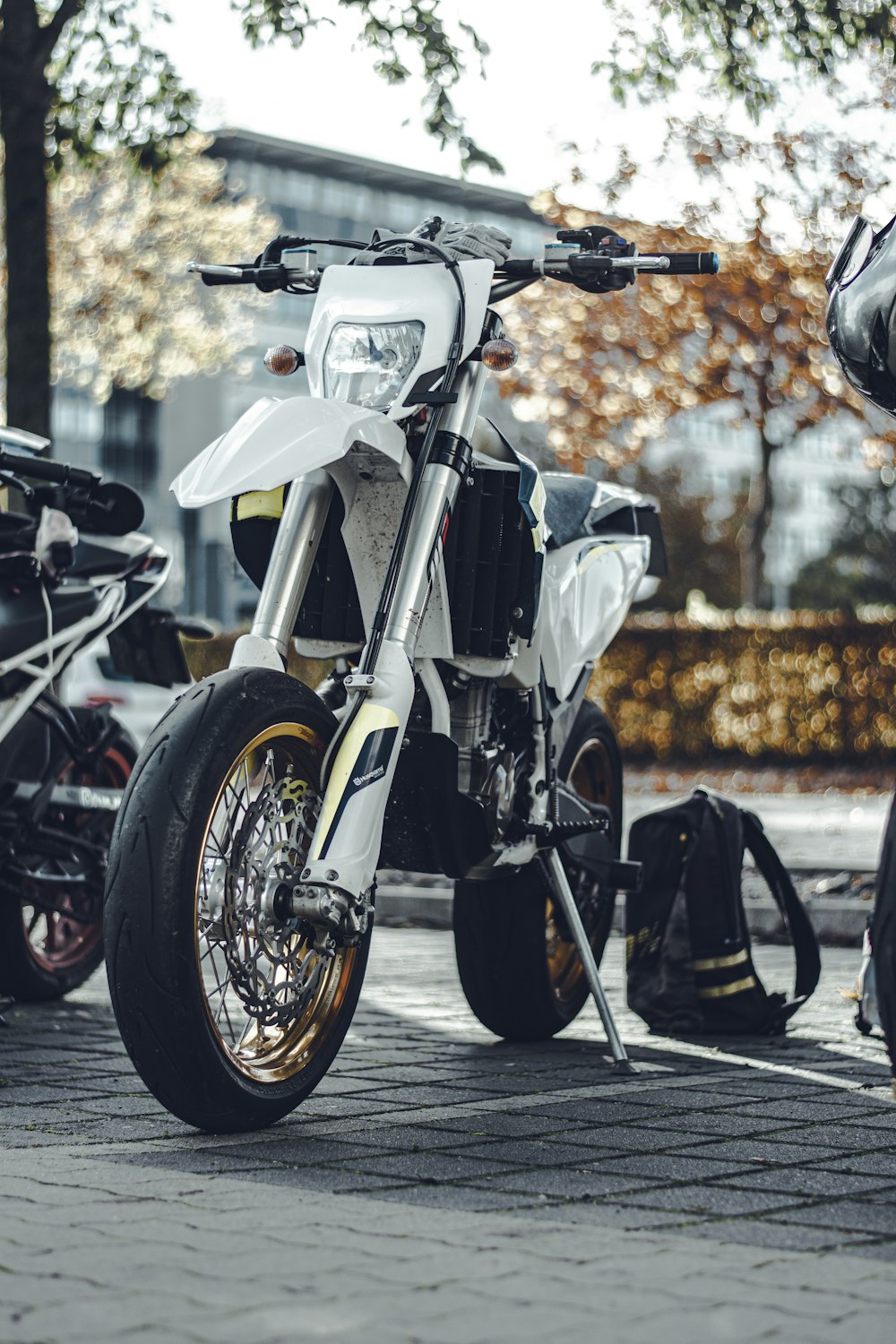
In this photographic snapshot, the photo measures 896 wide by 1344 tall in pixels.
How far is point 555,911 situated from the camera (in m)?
5.50

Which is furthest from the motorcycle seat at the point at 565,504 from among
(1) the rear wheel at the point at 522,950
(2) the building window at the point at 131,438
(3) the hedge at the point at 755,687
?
(2) the building window at the point at 131,438

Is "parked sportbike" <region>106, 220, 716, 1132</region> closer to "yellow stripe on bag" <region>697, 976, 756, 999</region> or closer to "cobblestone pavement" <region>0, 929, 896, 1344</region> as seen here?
"cobblestone pavement" <region>0, 929, 896, 1344</region>

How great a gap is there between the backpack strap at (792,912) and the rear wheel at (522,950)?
0.59 meters

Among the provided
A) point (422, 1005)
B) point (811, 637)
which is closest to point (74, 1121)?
Result: point (422, 1005)

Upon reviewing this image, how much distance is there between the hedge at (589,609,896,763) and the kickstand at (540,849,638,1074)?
54.8 ft

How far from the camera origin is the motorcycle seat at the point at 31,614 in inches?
220

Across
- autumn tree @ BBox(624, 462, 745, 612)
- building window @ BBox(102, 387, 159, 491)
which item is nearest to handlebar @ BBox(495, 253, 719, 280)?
autumn tree @ BBox(624, 462, 745, 612)

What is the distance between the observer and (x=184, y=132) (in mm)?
10484

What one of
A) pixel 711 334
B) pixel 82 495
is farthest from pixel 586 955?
pixel 711 334

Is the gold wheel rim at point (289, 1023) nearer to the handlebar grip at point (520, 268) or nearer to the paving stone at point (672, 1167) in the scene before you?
the paving stone at point (672, 1167)

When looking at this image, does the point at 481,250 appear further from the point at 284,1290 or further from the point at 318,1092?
the point at 284,1290

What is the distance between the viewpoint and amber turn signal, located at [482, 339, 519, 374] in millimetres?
4398

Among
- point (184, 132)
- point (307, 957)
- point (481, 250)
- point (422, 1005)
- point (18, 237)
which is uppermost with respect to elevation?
point (184, 132)

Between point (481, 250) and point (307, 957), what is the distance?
1.83 metres
